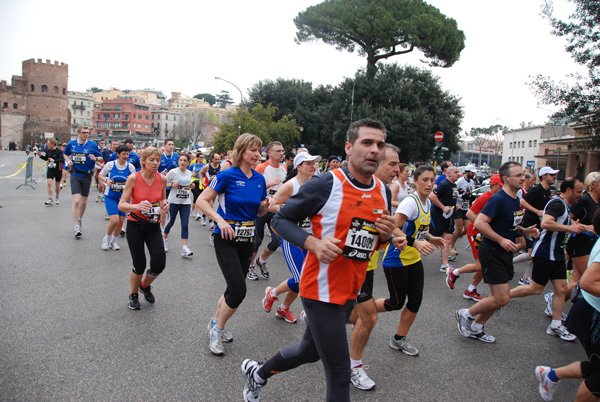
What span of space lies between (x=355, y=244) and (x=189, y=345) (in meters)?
2.41

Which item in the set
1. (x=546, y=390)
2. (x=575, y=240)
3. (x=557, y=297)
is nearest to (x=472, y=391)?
(x=546, y=390)

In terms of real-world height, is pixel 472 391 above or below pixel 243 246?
below

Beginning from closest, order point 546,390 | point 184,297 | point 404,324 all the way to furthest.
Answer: point 546,390
point 404,324
point 184,297

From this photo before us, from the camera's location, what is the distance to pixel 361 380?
3471 mm

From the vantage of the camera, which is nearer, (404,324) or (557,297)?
(404,324)

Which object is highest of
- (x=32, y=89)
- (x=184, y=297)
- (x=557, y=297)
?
(x=32, y=89)

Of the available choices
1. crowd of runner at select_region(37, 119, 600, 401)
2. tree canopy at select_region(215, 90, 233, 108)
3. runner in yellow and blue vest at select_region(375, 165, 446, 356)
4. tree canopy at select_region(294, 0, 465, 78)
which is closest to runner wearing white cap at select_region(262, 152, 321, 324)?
crowd of runner at select_region(37, 119, 600, 401)

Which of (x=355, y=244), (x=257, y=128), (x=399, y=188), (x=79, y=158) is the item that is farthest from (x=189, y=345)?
(x=257, y=128)

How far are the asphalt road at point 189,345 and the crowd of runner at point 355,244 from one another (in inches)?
9.5

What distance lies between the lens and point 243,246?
4.16 meters

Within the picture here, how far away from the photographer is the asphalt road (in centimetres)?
333

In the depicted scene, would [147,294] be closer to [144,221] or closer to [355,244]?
[144,221]

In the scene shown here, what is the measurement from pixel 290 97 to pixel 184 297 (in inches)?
1610

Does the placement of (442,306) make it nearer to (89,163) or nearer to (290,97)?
(89,163)
